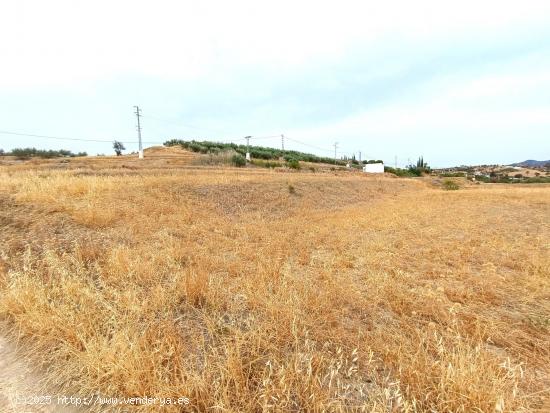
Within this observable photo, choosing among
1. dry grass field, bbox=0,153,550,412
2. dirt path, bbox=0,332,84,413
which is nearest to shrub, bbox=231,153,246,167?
dry grass field, bbox=0,153,550,412

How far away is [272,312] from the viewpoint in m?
3.30

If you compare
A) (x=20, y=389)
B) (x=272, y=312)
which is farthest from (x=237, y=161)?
(x=20, y=389)

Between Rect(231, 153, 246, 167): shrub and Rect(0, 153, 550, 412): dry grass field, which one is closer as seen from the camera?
Rect(0, 153, 550, 412): dry grass field

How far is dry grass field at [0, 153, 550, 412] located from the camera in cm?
225

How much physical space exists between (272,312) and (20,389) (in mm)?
2607

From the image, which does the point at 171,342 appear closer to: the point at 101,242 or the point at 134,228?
the point at 101,242

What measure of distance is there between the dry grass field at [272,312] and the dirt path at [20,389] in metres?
0.11

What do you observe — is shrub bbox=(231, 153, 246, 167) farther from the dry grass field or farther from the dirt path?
the dirt path

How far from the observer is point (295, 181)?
1969cm

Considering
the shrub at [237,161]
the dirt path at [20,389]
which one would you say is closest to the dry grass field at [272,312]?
the dirt path at [20,389]

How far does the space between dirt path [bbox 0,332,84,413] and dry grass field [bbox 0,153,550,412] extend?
0.11 m

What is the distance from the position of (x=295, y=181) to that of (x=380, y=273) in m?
15.0

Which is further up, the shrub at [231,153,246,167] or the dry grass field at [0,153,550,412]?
the shrub at [231,153,246,167]

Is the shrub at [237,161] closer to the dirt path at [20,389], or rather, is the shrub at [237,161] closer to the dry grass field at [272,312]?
the dry grass field at [272,312]
